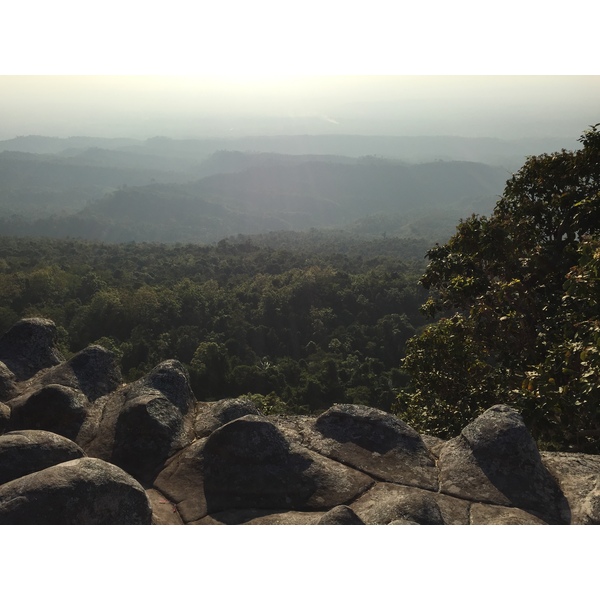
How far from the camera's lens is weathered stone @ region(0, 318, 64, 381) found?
952cm

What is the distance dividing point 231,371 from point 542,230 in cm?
4663

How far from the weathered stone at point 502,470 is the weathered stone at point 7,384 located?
681 centimetres

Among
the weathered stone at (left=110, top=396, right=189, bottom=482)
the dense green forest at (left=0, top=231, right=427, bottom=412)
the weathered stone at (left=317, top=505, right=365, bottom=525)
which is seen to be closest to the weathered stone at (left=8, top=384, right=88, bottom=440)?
the weathered stone at (left=110, top=396, right=189, bottom=482)

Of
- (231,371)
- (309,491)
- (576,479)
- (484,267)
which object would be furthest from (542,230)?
(231,371)

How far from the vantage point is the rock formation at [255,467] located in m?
5.47

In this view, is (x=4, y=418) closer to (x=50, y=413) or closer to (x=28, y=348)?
(x=50, y=413)

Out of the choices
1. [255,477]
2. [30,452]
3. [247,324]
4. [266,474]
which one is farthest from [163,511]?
[247,324]

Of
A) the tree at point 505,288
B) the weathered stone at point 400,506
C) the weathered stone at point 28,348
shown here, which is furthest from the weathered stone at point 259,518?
the tree at point 505,288

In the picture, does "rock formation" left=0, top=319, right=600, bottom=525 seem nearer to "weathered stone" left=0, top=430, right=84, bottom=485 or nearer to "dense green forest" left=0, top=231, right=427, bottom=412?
"weathered stone" left=0, top=430, right=84, bottom=485

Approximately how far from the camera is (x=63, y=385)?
28.5 ft

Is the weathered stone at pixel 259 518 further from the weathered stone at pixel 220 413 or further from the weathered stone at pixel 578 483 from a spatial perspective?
the weathered stone at pixel 578 483

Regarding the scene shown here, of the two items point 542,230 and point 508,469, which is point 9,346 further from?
point 542,230

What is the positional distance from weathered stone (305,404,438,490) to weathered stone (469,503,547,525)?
2.16ft

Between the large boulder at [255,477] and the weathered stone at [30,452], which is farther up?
the weathered stone at [30,452]
